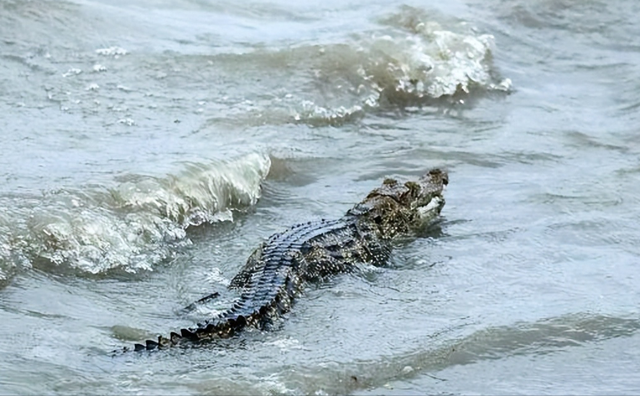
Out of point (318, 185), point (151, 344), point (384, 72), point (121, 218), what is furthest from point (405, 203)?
point (384, 72)

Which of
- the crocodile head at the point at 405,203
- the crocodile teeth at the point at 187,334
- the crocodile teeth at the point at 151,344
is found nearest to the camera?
the crocodile teeth at the point at 151,344

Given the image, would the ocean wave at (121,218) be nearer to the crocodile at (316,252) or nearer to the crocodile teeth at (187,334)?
the crocodile at (316,252)

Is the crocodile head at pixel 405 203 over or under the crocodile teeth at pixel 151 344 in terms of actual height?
over

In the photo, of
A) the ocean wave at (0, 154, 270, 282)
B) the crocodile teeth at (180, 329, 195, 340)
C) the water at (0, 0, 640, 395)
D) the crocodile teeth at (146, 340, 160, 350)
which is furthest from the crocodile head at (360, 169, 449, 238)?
the crocodile teeth at (146, 340, 160, 350)

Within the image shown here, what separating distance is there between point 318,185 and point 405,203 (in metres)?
0.90

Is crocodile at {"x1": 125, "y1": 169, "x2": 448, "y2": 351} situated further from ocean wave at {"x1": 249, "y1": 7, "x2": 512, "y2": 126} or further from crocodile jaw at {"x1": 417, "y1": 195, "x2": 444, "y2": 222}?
ocean wave at {"x1": 249, "y1": 7, "x2": 512, "y2": 126}

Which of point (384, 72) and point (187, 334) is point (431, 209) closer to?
point (187, 334)

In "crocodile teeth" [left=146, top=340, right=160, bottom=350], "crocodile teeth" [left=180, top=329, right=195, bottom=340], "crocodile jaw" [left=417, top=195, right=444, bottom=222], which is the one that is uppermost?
"crocodile jaw" [left=417, top=195, right=444, bottom=222]

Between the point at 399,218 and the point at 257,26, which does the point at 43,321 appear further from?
the point at 257,26

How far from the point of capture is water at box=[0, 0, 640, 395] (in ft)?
15.3

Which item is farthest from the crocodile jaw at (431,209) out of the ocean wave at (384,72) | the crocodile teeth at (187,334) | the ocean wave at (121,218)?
the crocodile teeth at (187,334)

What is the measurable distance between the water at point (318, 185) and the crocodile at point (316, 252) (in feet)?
0.32

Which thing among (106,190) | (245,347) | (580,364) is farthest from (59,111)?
(580,364)

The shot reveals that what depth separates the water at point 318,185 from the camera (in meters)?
4.66
